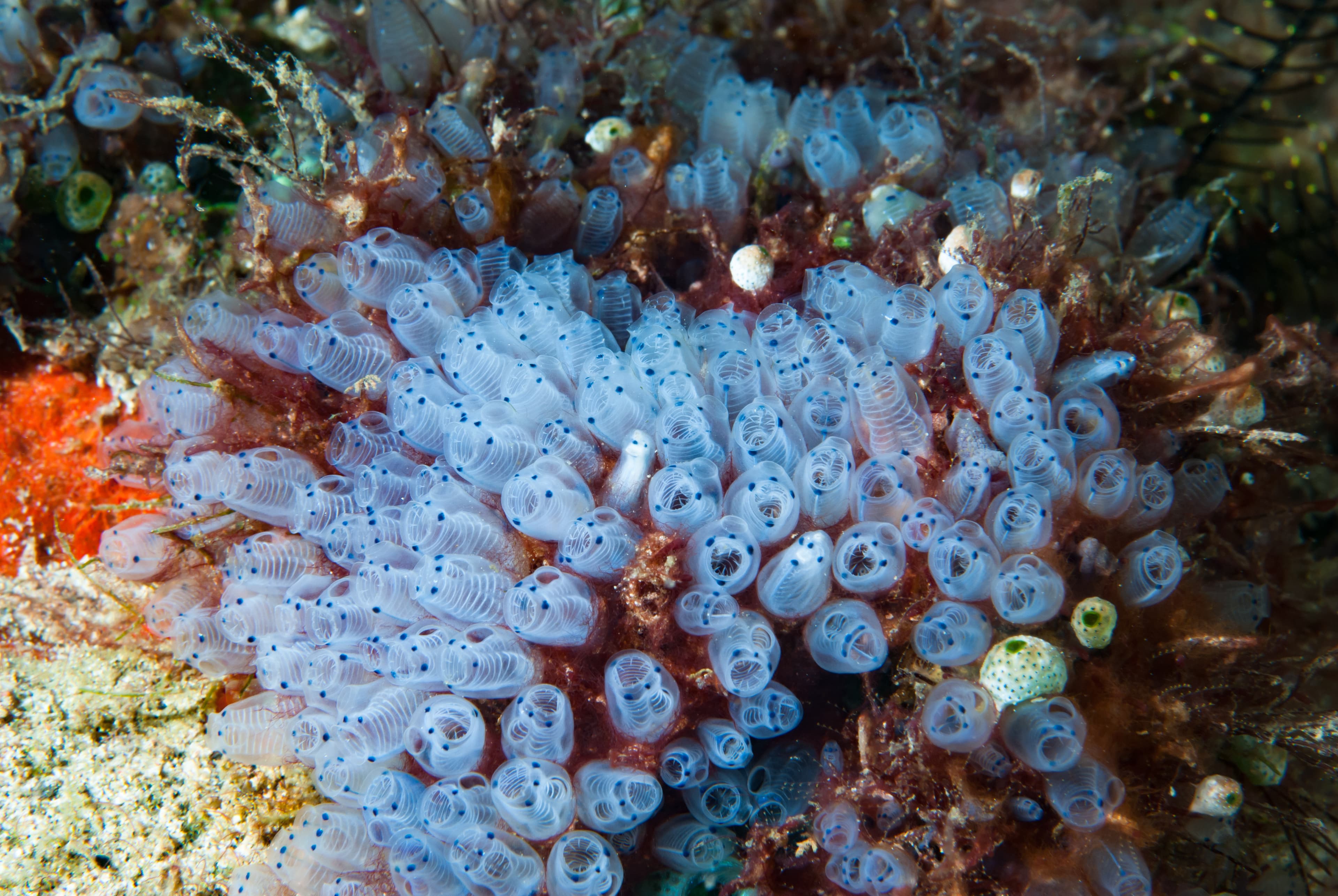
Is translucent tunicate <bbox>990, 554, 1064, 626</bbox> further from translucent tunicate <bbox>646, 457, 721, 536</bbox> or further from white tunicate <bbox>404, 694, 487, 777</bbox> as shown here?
white tunicate <bbox>404, 694, 487, 777</bbox>

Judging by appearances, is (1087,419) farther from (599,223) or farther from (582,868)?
(582,868)

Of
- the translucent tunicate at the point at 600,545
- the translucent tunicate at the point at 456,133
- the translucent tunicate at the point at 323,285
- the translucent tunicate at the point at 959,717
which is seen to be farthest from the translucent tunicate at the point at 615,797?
the translucent tunicate at the point at 456,133

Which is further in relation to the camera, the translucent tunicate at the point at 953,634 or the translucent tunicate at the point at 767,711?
the translucent tunicate at the point at 767,711

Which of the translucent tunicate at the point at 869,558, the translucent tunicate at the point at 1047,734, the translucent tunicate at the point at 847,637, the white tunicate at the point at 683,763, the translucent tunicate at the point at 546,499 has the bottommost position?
the white tunicate at the point at 683,763

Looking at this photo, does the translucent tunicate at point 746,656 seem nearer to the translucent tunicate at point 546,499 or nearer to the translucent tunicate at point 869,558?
the translucent tunicate at point 869,558

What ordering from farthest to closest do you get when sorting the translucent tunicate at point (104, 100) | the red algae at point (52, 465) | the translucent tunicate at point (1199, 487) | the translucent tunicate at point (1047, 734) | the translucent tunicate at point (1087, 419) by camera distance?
the translucent tunicate at point (104, 100), the red algae at point (52, 465), the translucent tunicate at point (1199, 487), the translucent tunicate at point (1087, 419), the translucent tunicate at point (1047, 734)

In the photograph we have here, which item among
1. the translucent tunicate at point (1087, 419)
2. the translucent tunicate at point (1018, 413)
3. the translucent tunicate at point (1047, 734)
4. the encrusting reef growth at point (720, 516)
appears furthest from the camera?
the translucent tunicate at point (1087, 419)

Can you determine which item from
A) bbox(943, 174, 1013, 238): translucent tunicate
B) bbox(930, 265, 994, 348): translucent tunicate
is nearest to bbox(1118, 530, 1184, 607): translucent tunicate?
bbox(930, 265, 994, 348): translucent tunicate
